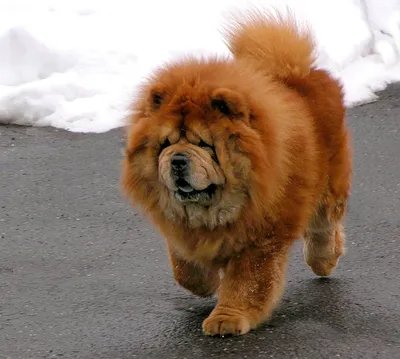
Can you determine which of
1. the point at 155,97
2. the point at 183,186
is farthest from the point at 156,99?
the point at 183,186

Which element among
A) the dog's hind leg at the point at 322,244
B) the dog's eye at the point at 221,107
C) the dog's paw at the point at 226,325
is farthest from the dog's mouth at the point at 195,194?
the dog's hind leg at the point at 322,244

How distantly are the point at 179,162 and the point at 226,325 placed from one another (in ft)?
2.62

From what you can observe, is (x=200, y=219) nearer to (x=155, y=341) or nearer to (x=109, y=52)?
(x=155, y=341)

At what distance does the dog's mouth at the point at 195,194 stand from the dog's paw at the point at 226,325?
544 mm

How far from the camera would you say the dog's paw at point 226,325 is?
4.79 meters

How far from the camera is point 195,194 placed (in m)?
4.70

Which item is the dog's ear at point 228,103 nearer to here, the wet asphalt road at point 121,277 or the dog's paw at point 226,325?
the dog's paw at point 226,325

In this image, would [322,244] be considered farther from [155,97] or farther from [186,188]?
[155,97]

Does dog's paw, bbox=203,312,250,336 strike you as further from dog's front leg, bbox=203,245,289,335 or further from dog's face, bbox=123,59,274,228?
dog's face, bbox=123,59,274,228

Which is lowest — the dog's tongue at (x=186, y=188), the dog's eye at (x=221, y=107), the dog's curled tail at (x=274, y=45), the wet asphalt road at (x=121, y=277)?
the wet asphalt road at (x=121, y=277)

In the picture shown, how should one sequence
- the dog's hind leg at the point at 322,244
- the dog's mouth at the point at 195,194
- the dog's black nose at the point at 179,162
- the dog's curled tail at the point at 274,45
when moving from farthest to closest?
the dog's hind leg at the point at 322,244 < the dog's curled tail at the point at 274,45 < the dog's mouth at the point at 195,194 < the dog's black nose at the point at 179,162

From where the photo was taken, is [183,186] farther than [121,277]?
No

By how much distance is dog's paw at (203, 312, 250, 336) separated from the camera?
479 centimetres

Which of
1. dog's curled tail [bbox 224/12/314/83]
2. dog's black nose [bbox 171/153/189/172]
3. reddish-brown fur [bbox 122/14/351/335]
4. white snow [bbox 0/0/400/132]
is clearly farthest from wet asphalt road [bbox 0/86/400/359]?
dog's curled tail [bbox 224/12/314/83]
